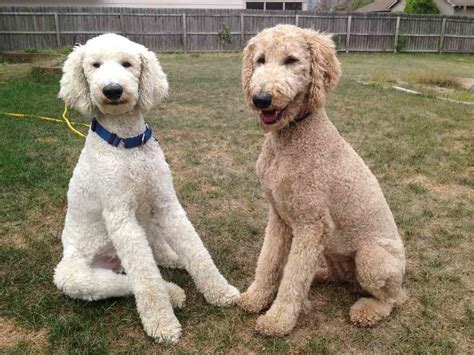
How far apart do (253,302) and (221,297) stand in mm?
198

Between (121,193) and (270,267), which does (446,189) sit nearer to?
(270,267)

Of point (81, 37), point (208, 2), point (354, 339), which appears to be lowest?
point (354, 339)

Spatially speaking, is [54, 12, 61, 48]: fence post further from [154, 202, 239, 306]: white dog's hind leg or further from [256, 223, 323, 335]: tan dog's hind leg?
[256, 223, 323, 335]: tan dog's hind leg

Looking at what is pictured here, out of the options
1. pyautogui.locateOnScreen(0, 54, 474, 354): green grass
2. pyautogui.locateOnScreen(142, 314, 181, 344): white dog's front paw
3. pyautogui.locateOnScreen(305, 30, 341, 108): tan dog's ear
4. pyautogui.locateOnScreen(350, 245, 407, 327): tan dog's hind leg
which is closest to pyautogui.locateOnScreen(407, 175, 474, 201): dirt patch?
pyautogui.locateOnScreen(0, 54, 474, 354): green grass

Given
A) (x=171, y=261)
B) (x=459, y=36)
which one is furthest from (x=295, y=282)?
(x=459, y=36)

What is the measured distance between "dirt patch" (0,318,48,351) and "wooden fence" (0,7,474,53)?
53.4 feet

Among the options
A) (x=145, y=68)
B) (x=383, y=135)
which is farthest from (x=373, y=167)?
(x=145, y=68)

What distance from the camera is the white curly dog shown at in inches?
91.6

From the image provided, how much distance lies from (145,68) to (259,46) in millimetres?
678

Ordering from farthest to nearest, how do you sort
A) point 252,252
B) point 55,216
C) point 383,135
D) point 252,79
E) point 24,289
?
point 383,135, point 55,216, point 252,252, point 24,289, point 252,79

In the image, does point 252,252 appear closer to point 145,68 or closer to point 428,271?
point 428,271

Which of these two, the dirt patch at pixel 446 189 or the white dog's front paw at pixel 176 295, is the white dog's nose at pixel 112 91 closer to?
the white dog's front paw at pixel 176 295

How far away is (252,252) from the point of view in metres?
3.27

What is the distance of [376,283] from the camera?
7.70ft
